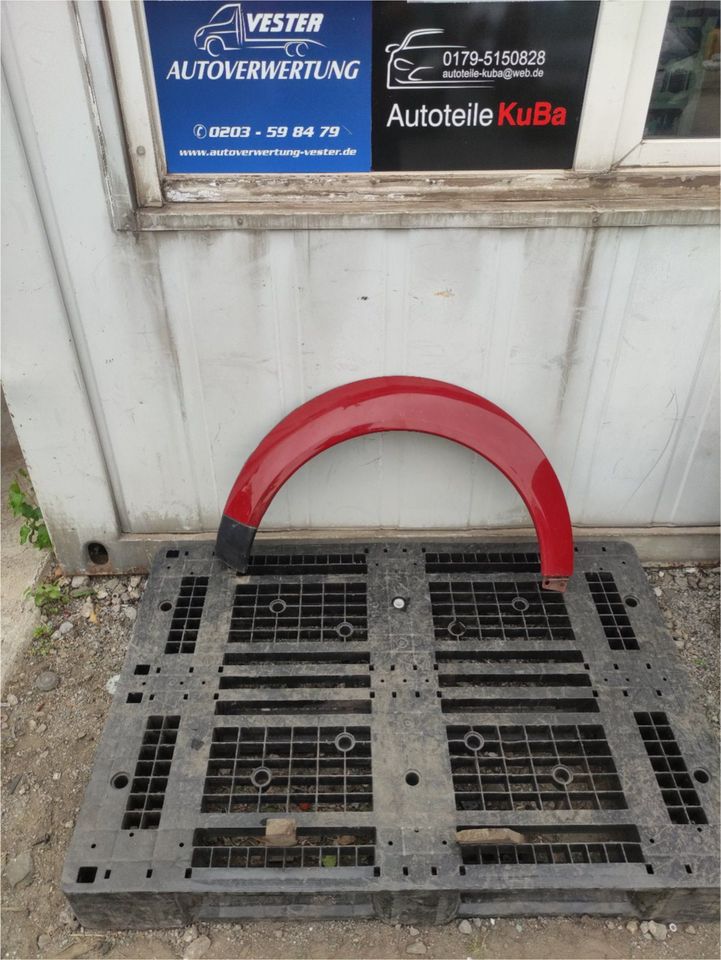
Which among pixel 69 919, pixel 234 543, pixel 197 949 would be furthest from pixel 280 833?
pixel 234 543

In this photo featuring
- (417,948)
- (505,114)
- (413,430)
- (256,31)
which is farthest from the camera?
(413,430)

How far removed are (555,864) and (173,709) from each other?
1.15 meters

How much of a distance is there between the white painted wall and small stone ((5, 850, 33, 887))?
1.10 meters

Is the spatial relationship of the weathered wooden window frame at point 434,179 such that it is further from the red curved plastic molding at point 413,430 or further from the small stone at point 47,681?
the small stone at point 47,681

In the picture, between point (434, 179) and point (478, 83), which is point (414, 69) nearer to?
point (478, 83)

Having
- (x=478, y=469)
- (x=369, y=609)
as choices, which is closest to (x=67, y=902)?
(x=369, y=609)

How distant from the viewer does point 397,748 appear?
207 cm

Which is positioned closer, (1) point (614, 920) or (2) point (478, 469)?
(1) point (614, 920)

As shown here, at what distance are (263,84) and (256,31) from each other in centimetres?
13

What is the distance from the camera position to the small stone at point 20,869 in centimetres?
200

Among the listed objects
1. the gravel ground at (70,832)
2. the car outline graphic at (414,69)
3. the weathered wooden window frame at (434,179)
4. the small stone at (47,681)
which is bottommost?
the small stone at (47,681)

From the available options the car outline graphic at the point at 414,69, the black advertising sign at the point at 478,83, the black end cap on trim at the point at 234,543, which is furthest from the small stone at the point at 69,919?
the car outline graphic at the point at 414,69

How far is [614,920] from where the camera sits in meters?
1.91

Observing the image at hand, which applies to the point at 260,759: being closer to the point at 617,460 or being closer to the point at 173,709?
the point at 173,709
